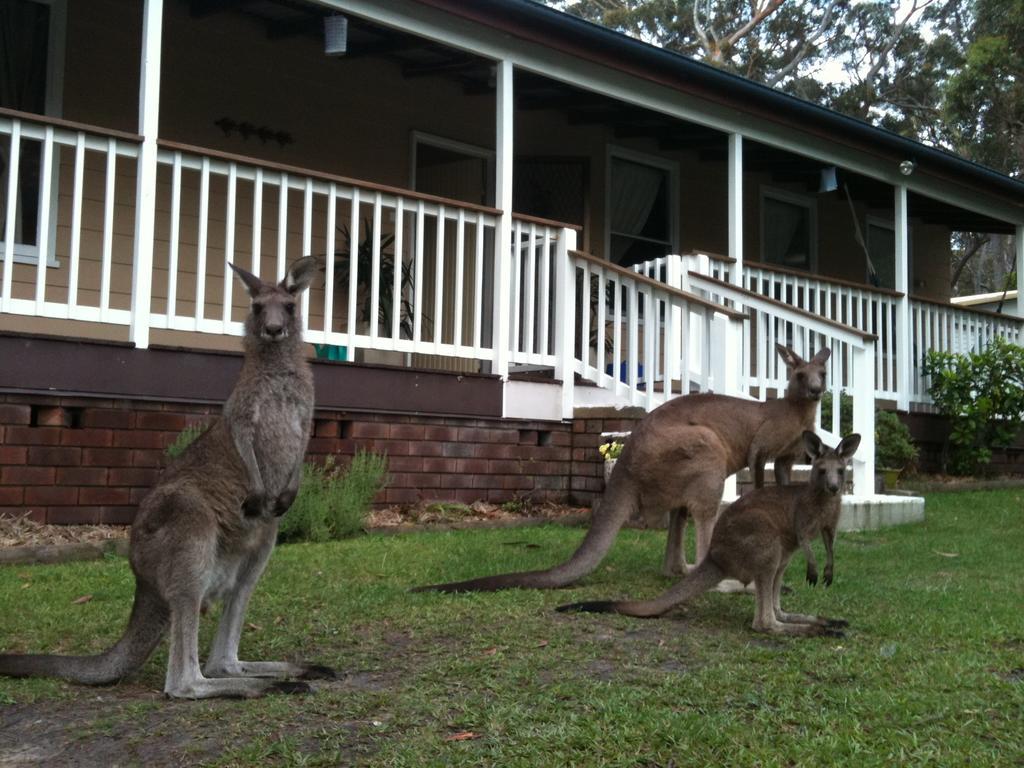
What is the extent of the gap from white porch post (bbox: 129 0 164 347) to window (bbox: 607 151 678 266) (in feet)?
24.7

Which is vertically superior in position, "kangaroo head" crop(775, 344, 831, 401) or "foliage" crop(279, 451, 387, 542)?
"kangaroo head" crop(775, 344, 831, 401)

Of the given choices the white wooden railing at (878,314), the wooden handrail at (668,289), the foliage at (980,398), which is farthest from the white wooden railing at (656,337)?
the foliage at (980,398)

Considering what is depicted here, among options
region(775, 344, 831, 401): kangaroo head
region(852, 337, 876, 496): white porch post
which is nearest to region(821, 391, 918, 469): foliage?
region(852, 337, 876, 496): white porch post

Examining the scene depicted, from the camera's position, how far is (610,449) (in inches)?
423

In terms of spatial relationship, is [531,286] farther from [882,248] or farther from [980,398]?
[882,248]

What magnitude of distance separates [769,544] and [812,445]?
0.72m

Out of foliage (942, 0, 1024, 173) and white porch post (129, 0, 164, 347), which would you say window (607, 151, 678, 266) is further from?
foliage (942, 0, 1024, 173)

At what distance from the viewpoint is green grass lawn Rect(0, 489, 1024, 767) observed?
13.3ft

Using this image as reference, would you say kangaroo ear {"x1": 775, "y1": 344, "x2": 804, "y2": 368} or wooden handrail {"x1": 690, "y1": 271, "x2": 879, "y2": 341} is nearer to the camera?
kangaroo ear {"x1": 775, "y1": 344, "x2": 804, "y2": 368}

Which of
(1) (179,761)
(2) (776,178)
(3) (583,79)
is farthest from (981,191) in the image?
(1) (179,761)

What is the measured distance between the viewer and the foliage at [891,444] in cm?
→ 1328

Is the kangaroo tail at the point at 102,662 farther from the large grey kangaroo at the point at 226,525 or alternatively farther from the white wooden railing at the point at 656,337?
the white wooden railing at the point at 656,337

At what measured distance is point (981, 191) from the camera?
57.1 feet

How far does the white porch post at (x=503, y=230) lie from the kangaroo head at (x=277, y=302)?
6.00 m
